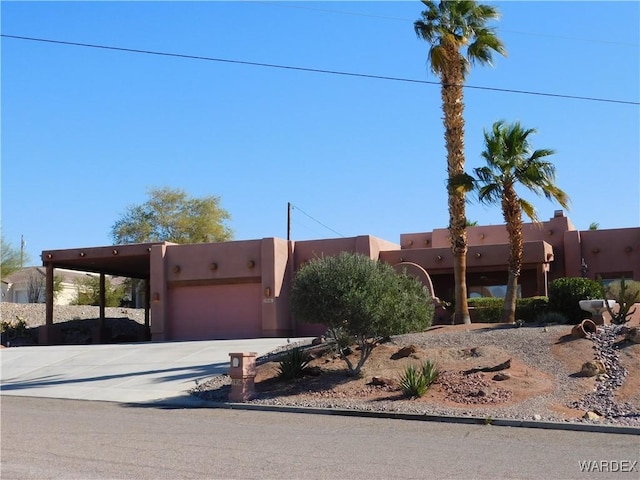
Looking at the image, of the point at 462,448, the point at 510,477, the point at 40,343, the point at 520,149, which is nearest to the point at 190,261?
the point at 40,343

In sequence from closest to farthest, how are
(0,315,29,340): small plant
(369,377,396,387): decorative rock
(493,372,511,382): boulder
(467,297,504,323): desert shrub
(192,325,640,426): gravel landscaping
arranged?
(192,325,640,426): gravel landscaping
(493,372,511,382): boulder
(369,377,396,387): decorative rock
(467,297,504,323): desert shrub
(0,315,29,340): small plant

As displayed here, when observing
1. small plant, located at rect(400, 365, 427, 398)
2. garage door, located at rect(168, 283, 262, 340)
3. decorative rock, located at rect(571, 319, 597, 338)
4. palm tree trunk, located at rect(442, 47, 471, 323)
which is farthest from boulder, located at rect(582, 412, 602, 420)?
garage door, located at rect(168, 283, 262, 340)

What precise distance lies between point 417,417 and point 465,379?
105 inches

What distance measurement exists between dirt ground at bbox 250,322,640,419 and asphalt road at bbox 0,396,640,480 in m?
1.94

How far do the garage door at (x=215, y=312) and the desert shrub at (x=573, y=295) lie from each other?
42.5 ft

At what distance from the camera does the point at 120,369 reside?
2272 centimetres

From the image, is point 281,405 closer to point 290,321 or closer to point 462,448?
point 462,448

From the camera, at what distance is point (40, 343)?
112 ft

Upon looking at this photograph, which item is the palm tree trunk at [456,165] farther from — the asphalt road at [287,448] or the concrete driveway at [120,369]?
the asphalt road at [287,448]

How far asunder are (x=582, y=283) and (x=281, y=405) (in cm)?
1005

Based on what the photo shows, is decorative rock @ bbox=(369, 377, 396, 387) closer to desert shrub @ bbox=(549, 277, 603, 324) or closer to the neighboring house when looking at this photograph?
desert shrub @ bbox=(549, 277, 603, 324)

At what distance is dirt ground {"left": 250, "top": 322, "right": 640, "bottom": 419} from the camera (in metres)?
15.2

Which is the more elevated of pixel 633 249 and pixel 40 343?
pixel 633 249

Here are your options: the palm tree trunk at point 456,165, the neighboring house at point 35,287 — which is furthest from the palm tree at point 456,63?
the neighboring house at point 35,287
